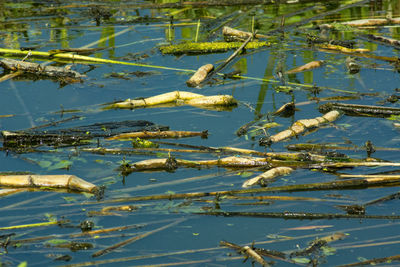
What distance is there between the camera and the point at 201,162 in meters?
4.81

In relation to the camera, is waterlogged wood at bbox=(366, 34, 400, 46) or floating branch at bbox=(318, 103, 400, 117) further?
waterlogged wood at bbox=(366, 34, 400, 46)

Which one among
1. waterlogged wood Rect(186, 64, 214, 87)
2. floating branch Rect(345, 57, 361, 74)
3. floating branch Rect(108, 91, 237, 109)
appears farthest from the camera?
floating branch Rect(345, 57, 361, 74)

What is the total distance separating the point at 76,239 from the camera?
3.79 meters

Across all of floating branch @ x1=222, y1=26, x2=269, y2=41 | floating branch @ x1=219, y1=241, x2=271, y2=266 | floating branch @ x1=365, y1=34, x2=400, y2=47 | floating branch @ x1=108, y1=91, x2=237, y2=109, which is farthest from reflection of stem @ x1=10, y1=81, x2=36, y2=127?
floating branch @ x1=365, y1=34, x2=400, y2=47

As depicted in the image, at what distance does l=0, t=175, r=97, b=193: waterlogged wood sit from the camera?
4.41 m

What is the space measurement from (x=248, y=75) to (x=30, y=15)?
191 inches

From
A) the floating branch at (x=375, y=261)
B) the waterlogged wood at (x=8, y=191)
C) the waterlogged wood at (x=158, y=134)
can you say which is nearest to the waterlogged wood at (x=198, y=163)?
the waterlogged wood at (x=158, y=134)

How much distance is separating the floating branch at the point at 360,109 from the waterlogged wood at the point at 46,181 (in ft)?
9.02

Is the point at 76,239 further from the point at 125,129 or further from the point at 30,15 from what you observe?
the point at 30,15

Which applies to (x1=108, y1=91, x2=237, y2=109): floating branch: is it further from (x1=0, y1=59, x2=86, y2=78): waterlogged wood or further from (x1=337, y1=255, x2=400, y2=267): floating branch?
(x1=337, y1=255, x2=400, y2=267): floating branch

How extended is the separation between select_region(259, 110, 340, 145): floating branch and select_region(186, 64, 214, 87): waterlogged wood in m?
1.73

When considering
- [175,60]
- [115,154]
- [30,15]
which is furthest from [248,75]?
[30,15]

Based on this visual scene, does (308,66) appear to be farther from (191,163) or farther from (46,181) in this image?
(46,181)

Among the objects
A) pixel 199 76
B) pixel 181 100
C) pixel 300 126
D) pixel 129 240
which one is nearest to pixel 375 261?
pixel 129 240
